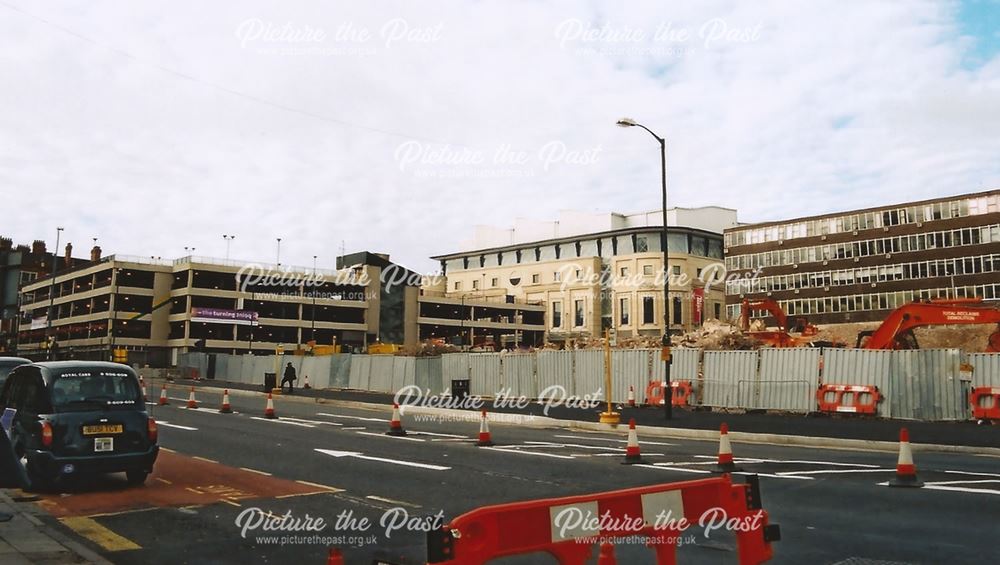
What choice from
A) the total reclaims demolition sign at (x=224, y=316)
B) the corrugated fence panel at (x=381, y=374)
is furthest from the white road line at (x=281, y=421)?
the total reclaims demolition sign at (x=224, y=316)

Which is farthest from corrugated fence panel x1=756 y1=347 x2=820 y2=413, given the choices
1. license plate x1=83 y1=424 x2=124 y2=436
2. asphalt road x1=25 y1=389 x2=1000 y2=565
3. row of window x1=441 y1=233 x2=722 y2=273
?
row of window x1=441 y1=233 x2=722 y2=273

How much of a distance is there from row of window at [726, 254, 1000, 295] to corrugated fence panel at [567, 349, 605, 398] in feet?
194

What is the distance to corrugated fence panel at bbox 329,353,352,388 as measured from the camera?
46.5 meters

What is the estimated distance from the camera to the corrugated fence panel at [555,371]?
33.1m

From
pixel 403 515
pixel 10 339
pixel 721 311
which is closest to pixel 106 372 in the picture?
pixel 403 515

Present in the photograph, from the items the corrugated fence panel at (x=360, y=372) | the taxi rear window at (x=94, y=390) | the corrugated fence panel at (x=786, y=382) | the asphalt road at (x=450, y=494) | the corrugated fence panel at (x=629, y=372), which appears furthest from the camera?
the corrugated fence panel at (x=360, y=372)

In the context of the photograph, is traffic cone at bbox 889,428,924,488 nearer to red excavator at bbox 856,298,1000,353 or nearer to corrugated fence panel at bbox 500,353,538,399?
red excavator at bbox 856,298,1000,353

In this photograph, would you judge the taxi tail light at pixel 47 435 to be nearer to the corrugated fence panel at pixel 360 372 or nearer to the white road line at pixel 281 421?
the white road line at pixel 281 421

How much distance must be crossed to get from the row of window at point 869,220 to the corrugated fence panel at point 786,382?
60.0 metres

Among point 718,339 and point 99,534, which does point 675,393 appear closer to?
point 718,339

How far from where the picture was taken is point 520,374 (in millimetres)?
35094

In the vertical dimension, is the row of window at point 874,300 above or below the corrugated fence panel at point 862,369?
above

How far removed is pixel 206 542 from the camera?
805 centimetres

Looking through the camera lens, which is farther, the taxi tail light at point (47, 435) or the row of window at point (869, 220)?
the row of window at point (869, 220)
